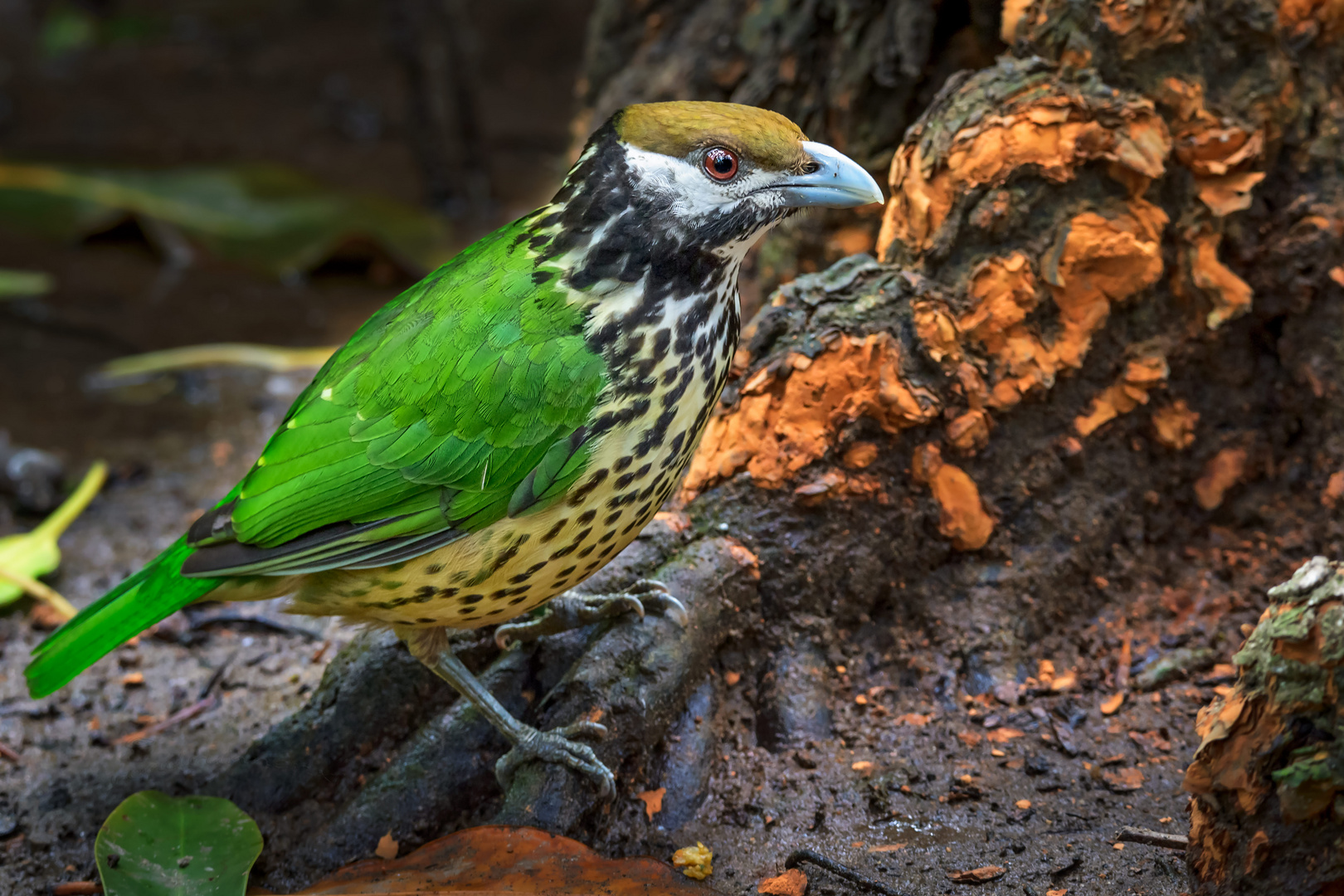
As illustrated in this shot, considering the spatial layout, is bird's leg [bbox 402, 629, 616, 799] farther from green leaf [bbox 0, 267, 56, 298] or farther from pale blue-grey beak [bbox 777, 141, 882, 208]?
green leaf [bbox 0, 267, 56, 298]

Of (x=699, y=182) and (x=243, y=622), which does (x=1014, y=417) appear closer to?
Answer: (x=699, y=182)

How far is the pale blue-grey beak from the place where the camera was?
2.53m

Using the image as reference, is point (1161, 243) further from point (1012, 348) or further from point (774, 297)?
point (774, 297)

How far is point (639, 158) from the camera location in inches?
98.7

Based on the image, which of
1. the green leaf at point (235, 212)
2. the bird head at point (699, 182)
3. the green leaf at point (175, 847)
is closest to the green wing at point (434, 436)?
the bird head at point (699, 182)

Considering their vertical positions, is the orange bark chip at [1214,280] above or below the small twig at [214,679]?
above

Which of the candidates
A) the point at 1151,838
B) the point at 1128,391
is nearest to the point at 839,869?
the point at 1151,838

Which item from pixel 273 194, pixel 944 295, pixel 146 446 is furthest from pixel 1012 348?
pixel 273 194

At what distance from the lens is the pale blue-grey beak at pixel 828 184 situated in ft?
8.29

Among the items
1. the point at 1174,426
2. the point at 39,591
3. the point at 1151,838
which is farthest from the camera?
the point at 39,591

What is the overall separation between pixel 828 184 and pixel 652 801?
1.45 meters

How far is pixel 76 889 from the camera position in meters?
2.64

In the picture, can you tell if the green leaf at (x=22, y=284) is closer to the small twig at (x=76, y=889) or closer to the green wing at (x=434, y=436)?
the green wing at (x=434, y=436)

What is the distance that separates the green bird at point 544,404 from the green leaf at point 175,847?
1.26 ft
